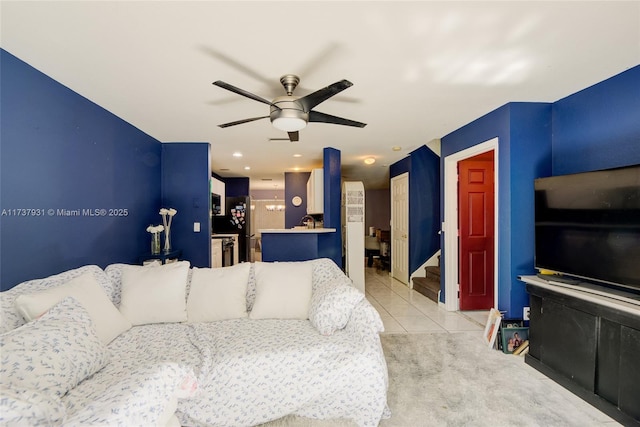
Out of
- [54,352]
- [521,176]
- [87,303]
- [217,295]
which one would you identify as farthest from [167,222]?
[521,176]

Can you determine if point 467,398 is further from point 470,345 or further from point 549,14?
point 549,14

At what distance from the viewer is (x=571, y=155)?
2785 millimetres

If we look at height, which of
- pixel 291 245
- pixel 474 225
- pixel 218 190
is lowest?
pixel 291 245

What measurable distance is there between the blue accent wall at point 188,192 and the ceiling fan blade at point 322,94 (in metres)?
2.85

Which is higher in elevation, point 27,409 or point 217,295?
point 27,409

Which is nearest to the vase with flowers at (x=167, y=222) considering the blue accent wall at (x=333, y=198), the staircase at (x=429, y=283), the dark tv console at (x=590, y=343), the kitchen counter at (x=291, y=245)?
the kitchen counter at (x=291, y=245)

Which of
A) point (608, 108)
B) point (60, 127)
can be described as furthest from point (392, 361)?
point (60, 127)

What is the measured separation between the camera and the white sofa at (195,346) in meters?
1.07

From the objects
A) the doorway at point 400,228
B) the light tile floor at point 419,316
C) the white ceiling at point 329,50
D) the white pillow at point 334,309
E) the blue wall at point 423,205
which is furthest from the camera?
the doorway at point 400,228

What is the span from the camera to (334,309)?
211 centimetres

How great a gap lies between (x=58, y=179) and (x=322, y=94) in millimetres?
2255

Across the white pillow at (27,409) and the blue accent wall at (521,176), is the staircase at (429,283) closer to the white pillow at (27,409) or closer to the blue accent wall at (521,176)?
the blue accent wall at (521,176)

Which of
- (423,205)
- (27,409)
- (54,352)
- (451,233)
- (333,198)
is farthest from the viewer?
(423,205)

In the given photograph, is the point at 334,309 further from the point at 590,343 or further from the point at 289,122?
the point at 590,343
